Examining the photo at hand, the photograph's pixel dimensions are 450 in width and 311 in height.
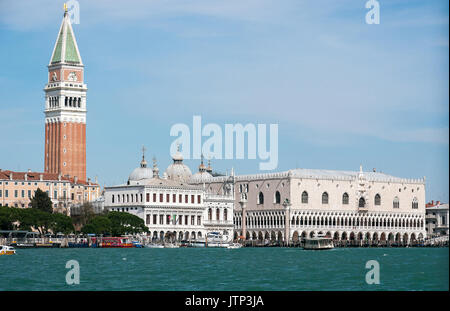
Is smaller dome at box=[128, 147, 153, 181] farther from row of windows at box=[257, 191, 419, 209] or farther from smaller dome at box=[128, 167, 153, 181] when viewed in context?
row of windows at box=[257, 191, 419, 209]

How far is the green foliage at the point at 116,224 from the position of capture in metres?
95.1

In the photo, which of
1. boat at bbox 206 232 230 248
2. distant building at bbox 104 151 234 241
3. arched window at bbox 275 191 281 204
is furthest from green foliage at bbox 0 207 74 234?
arched window at bbox 275 191 281 204

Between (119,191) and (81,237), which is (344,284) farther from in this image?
(119,191)

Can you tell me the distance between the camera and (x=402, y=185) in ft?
409

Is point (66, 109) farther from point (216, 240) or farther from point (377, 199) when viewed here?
point (377, 199)

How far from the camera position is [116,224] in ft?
320

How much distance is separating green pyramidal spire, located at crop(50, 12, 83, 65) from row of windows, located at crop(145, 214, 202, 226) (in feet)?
90.1

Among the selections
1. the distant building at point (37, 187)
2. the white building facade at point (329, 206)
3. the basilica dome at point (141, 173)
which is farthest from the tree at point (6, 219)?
the white building facade at point (329, 206)

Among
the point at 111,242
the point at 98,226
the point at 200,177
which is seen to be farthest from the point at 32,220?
the point at 200,177

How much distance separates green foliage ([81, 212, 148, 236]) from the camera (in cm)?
9506

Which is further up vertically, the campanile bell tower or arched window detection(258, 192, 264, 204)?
the campanile bell tower

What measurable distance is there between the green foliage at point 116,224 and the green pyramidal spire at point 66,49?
98.6 ft
